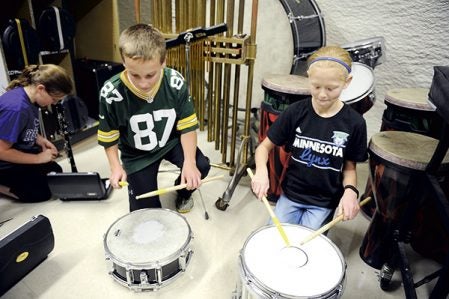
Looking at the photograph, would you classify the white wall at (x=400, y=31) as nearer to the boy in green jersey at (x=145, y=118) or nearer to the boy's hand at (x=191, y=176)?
the boy in green jersey at (x=145, y=118)

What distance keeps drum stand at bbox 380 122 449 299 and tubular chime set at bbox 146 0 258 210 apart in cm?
82

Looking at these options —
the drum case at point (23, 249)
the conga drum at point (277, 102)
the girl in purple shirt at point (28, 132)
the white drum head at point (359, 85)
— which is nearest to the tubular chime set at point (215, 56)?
the conga drum at point (277, 102)

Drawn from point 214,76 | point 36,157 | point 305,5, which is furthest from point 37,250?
point 305,5

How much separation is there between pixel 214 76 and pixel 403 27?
135cm

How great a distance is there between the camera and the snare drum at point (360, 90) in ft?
5.51

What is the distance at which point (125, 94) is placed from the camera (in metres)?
1.44

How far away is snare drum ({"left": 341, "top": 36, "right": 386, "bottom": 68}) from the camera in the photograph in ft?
6.02

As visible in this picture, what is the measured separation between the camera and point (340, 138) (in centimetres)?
125

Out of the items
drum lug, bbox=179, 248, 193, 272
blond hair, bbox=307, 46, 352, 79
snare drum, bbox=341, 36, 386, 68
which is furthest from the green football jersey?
snare drum, bbox=341, 36, 386, 68

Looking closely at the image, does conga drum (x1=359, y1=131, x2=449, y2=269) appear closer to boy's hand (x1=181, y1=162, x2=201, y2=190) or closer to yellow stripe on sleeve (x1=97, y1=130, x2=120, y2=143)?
boy's hand (x1=181, y1=162, x2=201, y2=190)

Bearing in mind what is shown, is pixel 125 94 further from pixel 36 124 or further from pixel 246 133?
pixel 246 133

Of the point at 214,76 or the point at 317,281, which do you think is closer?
the point at 317,281

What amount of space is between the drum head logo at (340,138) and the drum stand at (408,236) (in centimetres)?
30

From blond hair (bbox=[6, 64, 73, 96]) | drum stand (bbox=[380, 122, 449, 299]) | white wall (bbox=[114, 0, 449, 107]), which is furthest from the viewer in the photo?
Answer: white wall (bbox=[114, 0, 449, 107])
